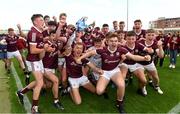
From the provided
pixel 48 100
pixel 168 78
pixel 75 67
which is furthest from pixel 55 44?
pixel 168 78

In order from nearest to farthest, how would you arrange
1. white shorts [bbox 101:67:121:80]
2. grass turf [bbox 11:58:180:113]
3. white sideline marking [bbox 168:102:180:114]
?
white sideline marking [bbox 168:102:180:114], grass turf [bbox 11:58:180:113], white shorts [bbox 101:67:121:80]

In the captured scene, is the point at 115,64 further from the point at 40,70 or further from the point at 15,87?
the point at 15,87

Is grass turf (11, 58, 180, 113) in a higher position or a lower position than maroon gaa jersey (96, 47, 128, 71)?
lower

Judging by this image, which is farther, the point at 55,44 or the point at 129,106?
the point at 55,44

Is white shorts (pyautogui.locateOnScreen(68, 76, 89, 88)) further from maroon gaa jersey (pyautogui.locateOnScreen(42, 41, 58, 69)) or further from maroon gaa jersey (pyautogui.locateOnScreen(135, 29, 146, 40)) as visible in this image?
maroon gaa jersey (pyautogui.locateOnScreen(135, 29, 146, 40))

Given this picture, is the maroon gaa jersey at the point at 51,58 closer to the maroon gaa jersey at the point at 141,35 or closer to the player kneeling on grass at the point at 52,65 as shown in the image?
the player kneeling on grass at the point at 52,65

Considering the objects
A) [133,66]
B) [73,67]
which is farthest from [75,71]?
[133,66]

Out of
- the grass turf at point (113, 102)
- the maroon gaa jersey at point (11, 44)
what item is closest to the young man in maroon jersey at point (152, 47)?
the grass turf at point (113, 102)

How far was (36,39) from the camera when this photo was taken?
7723mm

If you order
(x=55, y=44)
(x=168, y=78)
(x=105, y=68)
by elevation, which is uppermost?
(x=55, y=44)

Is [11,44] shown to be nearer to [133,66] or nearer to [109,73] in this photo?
[133,66]

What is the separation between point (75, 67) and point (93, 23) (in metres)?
6.58

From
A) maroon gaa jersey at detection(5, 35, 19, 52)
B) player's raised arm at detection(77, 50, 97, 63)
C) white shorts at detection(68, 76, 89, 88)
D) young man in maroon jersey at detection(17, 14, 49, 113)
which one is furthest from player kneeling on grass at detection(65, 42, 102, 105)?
maroon gaa jersey at detection(5, 35, 19, 52)

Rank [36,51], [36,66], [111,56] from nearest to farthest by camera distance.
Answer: [36,51], [36,66], [111,56]
